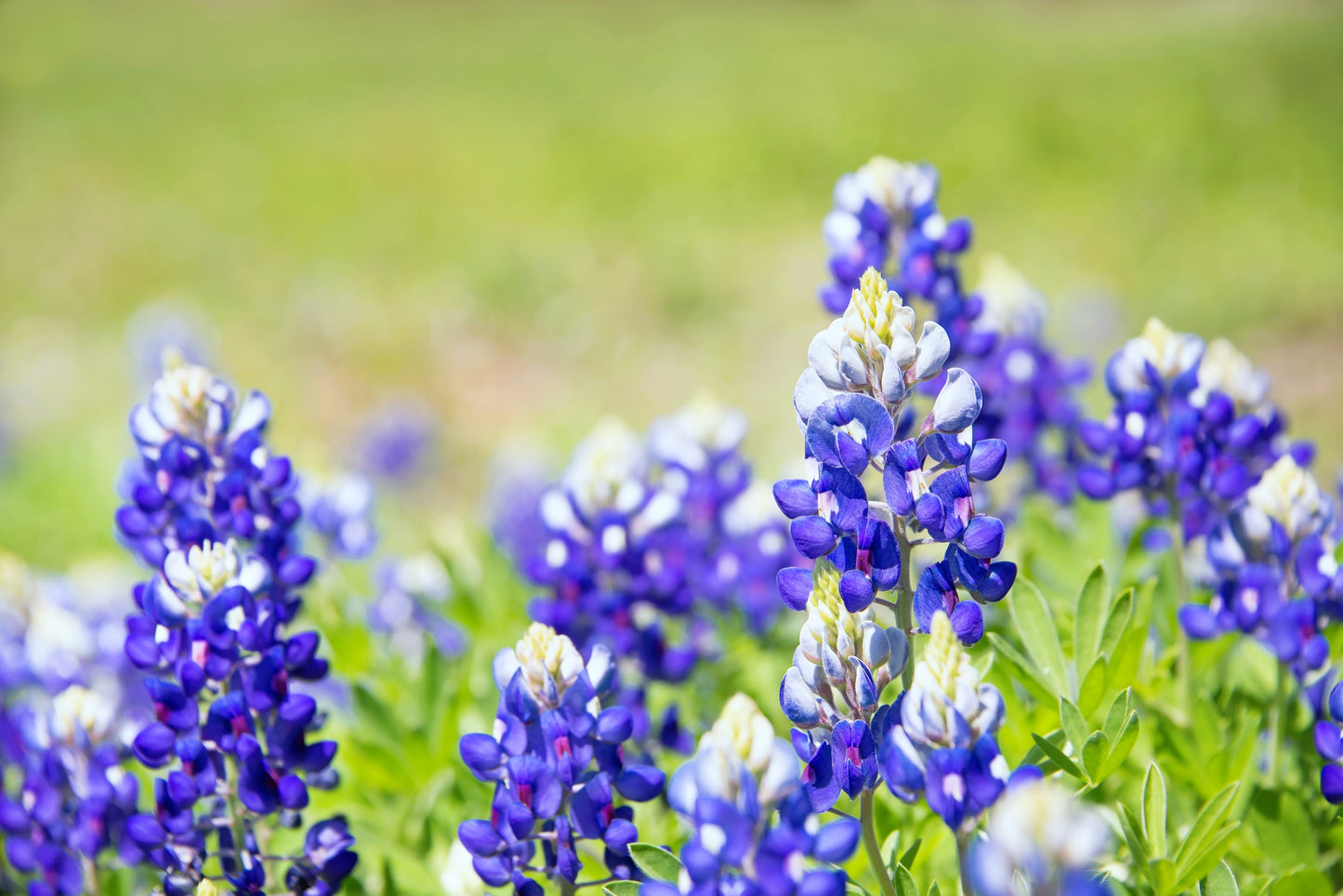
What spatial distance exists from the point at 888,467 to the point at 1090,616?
531 mm

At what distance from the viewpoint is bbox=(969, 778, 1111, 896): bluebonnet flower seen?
880 millimetres

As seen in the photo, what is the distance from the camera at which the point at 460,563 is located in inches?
113

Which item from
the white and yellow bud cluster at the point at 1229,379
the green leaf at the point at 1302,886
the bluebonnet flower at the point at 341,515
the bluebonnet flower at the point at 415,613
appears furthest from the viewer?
the bluebonnet flower at the point at 415,613

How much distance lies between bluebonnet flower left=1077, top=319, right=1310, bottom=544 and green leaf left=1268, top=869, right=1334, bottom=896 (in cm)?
61

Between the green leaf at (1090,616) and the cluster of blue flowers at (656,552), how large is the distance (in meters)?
0.67

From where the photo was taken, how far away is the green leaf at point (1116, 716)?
1288 millimetres

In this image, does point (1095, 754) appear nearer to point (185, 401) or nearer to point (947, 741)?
point (947, 741)

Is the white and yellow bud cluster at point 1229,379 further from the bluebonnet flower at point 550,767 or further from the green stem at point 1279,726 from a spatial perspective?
the bluebonnet flower at point 550,767

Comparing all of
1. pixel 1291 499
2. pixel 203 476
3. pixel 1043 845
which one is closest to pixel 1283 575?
pixel 1291 499

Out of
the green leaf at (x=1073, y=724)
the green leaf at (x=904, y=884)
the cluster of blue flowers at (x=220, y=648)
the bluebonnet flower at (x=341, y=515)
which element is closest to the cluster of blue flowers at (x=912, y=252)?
the green leaf at (x=1073, y=724)

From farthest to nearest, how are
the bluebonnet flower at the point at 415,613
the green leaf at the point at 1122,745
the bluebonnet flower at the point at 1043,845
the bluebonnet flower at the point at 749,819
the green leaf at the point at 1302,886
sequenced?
1. the bluebonnet flower at the point at 415,613
2. the green leaf at the point at 1302,886
3. the green leaf at the point at 1122,745
4. the bluebonnet flower at the point at 749,819
5. the bluebonnet flower at the point at 1043,845

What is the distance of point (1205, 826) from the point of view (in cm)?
133

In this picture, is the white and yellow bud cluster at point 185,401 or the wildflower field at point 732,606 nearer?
the wildflower field at point 732,606

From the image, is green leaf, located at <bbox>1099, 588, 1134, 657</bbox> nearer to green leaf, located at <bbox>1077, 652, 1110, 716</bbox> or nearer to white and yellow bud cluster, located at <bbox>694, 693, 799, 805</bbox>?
green leaf, located at <bbox>1077, 652, 1110, 716</bbox>
